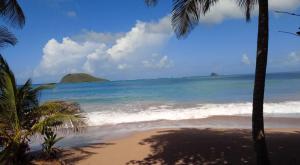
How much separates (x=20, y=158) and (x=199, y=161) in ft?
14.0

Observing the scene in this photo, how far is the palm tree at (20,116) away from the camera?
7918mm

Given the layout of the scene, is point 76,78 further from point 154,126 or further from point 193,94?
point 154,126

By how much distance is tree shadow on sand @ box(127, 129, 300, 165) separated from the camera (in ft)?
27.8

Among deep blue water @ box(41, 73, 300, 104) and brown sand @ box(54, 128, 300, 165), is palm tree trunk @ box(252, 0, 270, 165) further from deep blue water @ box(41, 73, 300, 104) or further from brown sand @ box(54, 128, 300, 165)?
deep blue water @ box(41, 73, 300, 104)

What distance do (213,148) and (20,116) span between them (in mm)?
5145

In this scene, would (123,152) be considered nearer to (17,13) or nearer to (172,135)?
(172,135)

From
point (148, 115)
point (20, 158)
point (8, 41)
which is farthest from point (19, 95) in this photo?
point (148, 115)

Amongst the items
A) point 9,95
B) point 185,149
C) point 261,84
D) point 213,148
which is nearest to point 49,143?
point 9,95

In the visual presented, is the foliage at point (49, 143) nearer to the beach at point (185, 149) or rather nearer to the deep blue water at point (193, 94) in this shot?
the beach at point (185, 149)

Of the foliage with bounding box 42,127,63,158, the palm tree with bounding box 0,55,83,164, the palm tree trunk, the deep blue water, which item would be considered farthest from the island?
the palm tree trunk

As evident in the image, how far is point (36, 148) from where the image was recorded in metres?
11.7

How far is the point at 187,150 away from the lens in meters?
9.65

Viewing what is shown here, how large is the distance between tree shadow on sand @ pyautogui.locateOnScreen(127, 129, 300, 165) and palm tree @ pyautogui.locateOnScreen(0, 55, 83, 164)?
219 centimetres

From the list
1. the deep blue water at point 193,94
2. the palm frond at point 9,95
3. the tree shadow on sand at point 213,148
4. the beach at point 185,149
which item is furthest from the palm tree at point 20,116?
the deep blue water at point 193,94
